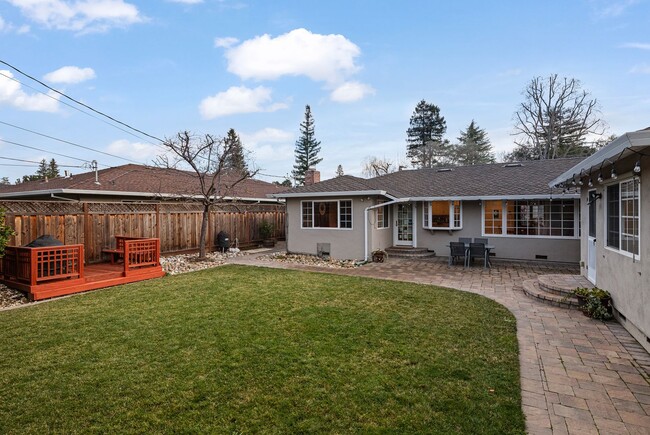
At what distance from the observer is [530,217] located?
1144cm

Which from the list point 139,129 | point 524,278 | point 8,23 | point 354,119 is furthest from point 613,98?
point 8,23

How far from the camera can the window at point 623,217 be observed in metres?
4.55

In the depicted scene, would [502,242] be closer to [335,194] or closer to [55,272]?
[335,194]

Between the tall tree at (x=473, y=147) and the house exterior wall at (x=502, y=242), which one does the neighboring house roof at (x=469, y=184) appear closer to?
the house exterior wall at (x=502, y=242)

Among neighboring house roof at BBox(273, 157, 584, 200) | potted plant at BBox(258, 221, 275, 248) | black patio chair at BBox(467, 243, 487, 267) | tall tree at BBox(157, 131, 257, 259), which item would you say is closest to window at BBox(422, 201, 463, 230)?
neighboring house roof at BBox(273, 157, 584, 200)

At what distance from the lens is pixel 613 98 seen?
22.1m

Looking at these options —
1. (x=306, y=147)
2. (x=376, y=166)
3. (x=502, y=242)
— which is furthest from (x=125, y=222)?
(x=306, y=147)

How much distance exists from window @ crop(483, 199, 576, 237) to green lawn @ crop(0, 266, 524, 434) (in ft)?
20.6

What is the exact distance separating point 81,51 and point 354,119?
1398cm

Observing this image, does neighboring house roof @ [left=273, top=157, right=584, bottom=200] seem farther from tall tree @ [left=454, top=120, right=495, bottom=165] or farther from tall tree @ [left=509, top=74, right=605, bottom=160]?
tall tree @ [left=454, top=120, right=495, bottom=165]

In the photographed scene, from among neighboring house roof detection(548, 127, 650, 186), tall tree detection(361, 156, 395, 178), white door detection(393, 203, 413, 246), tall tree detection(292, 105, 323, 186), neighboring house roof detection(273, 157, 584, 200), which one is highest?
tall tree detection(292, 105, 323, 186)

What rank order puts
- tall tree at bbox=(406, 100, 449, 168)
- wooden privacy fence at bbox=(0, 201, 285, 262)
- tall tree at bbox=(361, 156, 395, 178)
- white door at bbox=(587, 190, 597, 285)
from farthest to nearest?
tall tree at bbox=(406, 100, 449, 168) < tall tree at bbox=(361, 156, 395, 178) < wooden privacy fence at bbox=(0, 201, 285, 262) < white door at bbox=(587, 190, 597, 285)

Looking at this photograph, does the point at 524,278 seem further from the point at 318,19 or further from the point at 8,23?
the point at 8,23

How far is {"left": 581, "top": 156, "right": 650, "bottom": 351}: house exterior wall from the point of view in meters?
4.12
